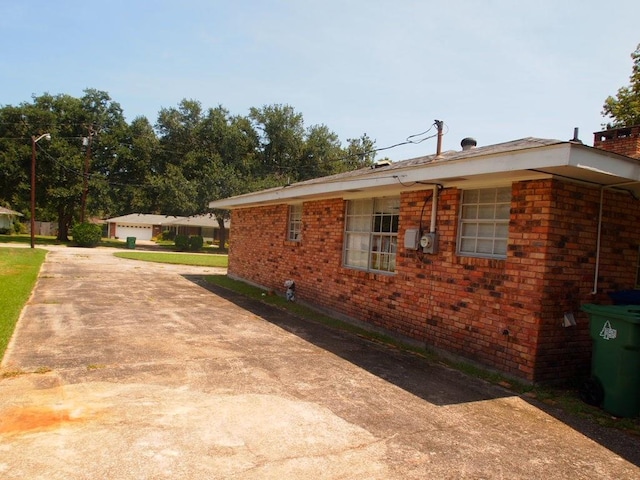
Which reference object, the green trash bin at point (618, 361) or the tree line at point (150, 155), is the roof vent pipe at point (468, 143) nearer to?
the green trash bin at point (618, 361)

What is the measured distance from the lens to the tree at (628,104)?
61.9 ft

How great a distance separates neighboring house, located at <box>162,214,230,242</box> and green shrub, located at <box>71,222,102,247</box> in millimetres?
10143

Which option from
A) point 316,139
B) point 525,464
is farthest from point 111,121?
point 525,464

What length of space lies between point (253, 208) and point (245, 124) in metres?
30.1

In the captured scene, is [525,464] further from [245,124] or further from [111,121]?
[111,121]

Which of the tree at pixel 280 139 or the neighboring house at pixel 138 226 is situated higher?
the tree at pixel 280 139

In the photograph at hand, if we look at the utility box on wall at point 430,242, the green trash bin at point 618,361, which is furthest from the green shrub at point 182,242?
the green trash bin at point 618,361

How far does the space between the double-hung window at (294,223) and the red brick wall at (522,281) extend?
167 inches

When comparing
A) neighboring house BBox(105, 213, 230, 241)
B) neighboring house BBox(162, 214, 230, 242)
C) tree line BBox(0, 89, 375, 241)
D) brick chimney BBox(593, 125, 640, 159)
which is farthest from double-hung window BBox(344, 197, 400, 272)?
neighboring house BBox(105, 213, 230, 241)

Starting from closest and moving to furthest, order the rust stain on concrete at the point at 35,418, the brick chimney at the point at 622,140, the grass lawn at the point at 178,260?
the rust stain on concrete at the point at 35,418 → the brick chimney at the point at 622,140 → the grass lawn at the point at 178,260

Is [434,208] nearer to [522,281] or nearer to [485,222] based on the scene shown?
[485,222]

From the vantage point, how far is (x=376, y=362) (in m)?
6.33

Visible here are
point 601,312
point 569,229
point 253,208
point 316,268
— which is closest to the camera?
point 601,312

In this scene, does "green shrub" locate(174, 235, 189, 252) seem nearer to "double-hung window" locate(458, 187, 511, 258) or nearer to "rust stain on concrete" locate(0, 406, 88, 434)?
"double-hung window" locate(458, 187, 511, 258)
